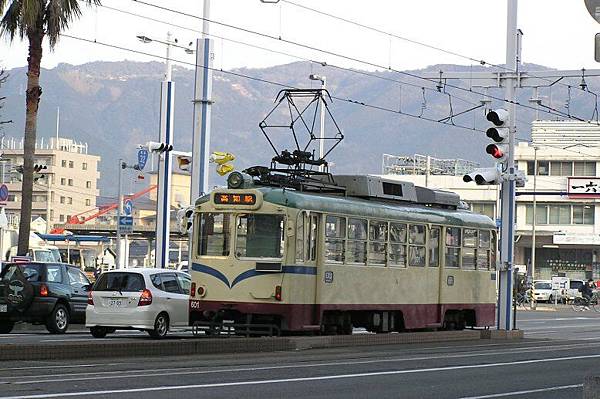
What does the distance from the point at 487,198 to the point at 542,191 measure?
15.4 feet

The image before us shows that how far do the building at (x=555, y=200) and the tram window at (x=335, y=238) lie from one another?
61.0m

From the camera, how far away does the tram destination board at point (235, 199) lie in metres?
25.4

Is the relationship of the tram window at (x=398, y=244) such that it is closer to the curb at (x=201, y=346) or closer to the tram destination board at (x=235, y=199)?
the curb at (x=201, y=346)

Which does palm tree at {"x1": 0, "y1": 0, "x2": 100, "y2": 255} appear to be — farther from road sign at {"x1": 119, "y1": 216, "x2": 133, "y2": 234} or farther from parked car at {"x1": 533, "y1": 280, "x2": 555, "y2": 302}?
parked car at {"x1": 533, "y1": 280, "x2": 555, "y2": 302}

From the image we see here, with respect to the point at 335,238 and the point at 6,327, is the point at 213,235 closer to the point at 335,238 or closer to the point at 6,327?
the point at 335,238

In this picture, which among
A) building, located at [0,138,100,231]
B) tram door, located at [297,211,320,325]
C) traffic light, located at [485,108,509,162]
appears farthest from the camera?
building, located at [0,138,100,231]

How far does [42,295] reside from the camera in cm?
2875

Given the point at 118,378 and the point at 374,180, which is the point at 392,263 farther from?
the point at 118,378

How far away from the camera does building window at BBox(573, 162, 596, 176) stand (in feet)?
297

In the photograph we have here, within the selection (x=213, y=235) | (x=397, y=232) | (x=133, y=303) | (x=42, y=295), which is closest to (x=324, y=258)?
(x=213, y=235)

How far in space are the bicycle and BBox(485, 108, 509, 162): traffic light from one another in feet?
124

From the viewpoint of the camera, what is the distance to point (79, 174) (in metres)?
184

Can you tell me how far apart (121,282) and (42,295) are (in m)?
2.48

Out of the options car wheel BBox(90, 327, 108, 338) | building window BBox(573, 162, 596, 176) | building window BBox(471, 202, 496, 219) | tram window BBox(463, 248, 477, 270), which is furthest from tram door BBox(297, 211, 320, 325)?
building window BBox(471, 202, 496, 219)
